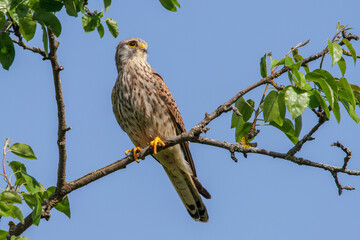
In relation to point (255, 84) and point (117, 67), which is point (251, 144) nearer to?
point (255, 84)

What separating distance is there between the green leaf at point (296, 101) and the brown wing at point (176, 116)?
2604 millimetres

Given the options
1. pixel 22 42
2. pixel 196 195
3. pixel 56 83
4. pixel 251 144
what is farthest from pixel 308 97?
pixel 196 195

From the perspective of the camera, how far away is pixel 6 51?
121 inches

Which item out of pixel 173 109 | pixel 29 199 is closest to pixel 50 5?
pixel 29 199

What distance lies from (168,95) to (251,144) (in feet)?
6.95

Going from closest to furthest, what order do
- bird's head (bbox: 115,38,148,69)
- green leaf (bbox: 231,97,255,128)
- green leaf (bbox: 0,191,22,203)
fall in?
1. green leaf (bbox: 0,191,22,203)
2. green leaf (bbox: 231,97,255,128)
3. bird's head (bbox: 115,38,148,69)

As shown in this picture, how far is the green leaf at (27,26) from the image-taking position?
122 inches

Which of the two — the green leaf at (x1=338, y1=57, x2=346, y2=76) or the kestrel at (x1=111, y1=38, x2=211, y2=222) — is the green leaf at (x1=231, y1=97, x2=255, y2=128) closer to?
the green leaf at (x1=338, y1=57, x2=346, y2=76)

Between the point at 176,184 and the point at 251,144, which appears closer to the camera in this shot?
the point at 251,144

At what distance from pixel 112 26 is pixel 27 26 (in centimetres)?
63

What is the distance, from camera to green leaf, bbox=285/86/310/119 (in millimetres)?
3037

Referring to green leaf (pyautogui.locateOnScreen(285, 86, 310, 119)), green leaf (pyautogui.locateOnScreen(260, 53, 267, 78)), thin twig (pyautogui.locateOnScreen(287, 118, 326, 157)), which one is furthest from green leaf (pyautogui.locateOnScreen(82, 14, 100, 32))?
thin twig (pyautogui.locateOnScreen(287, 118, 326, 157))

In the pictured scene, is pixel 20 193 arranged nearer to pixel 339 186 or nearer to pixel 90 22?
pixel 90 22

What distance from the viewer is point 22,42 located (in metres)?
3.32
